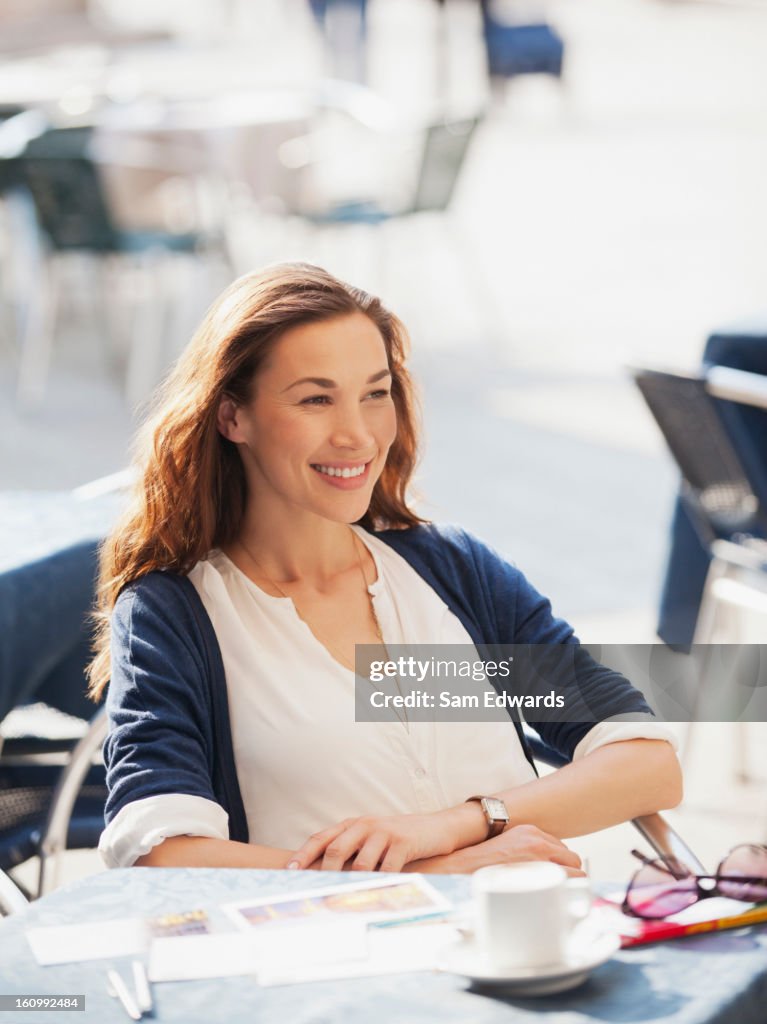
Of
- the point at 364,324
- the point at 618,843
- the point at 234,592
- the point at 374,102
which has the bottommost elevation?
the point at 618,843

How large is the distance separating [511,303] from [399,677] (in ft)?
19.7

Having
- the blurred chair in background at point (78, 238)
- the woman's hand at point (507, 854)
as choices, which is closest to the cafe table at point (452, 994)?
the woman's hand at point (507, 854)

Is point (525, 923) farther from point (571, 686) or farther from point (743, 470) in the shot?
point (743, 470)

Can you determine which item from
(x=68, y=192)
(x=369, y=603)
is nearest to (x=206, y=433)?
(x=369, y=603)

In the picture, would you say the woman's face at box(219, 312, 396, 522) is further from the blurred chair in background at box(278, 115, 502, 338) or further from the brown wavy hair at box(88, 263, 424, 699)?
the blurred chair in background at box(278, 115, 502, 338)

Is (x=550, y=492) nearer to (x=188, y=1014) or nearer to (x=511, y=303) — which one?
(x=511, y=303)

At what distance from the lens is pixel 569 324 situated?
7078 mm

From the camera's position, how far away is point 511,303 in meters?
7.50

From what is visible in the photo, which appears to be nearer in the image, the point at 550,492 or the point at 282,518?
the point at 282,518

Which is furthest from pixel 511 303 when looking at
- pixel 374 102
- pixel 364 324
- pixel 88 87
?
pixel 364 324

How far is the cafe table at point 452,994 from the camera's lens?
99 centimetres

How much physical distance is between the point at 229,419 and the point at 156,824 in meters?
0.47

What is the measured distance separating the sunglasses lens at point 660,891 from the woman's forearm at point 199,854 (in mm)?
413

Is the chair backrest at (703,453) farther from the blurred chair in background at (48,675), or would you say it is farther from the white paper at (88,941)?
the white paper at (88,941)
